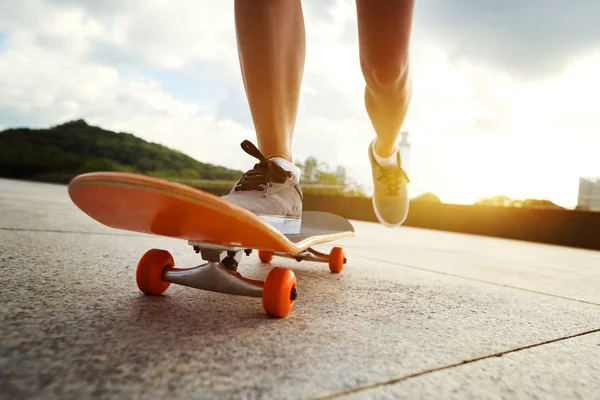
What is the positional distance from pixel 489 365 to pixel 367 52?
1123mm

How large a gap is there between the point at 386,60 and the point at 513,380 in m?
1.15

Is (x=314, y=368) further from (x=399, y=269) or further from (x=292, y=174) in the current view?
(x=399, y=269)

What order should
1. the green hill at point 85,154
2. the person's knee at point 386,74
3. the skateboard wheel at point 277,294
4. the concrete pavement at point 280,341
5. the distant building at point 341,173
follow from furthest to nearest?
1. the green hill at point 85,154
2. the distant building at point 341,173
3. the person's knee at point 386,74
4. the skateboard wheel at point 277,294
5. the concrete pavement at point 280,341

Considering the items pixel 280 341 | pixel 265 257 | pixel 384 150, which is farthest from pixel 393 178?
pixel 280 341

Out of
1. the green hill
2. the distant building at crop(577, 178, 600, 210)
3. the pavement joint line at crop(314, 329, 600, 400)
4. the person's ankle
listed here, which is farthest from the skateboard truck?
the green hill

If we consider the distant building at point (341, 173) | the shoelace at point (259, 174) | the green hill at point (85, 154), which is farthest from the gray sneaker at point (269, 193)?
the green hill at point (85, 154)

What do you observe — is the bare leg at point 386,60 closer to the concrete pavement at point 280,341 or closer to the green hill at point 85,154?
the concrete pavement at point 280,341

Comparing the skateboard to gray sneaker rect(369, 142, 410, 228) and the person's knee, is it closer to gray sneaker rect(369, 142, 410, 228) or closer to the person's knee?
the person's knee

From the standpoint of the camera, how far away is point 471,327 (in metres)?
0.87

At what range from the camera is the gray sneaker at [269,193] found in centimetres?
102

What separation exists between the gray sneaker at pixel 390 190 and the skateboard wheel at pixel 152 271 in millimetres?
1463

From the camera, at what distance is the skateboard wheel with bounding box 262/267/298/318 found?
79cm

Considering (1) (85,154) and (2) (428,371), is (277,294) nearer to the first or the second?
(2) (428,371)

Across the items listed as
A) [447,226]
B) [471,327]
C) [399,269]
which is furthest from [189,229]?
[447,226]
